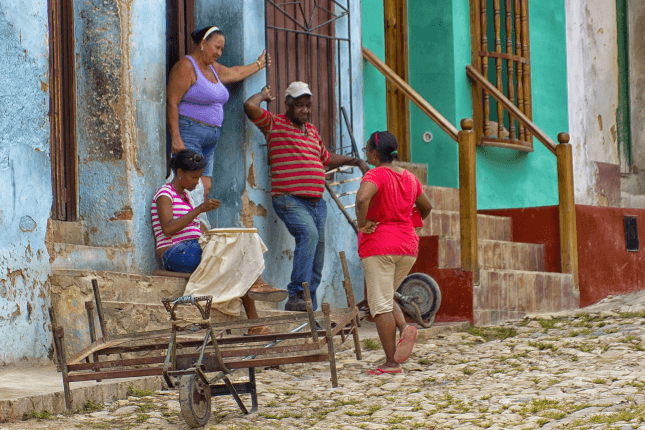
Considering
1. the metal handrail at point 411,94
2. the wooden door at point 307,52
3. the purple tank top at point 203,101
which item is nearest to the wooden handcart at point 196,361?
the purple tank top at point 203,101

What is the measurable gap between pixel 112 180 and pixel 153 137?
0.46 meters

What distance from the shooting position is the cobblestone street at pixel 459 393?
4383mm

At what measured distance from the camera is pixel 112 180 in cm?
654

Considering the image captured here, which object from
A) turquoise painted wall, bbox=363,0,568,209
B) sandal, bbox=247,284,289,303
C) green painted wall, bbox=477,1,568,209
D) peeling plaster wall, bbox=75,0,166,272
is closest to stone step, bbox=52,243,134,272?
peeling plaster wall, bbox=75,0,166,272

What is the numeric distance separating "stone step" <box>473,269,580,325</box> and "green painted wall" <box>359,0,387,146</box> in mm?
2366

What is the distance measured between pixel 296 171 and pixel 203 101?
932mm

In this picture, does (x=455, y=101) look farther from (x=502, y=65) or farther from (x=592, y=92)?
(x=592, y=92)

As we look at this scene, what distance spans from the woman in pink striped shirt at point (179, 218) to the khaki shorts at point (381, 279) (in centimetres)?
120

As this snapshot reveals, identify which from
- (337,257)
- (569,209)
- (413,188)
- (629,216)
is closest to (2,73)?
(413,188)

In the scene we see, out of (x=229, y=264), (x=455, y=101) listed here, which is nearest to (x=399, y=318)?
(x=229, y=264)

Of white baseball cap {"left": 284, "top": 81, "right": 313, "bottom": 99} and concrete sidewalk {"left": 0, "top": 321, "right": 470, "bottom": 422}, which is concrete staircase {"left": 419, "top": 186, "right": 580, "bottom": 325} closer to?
white baseball cap {"left": 284, "top": 81, "right": 313, "bottom": 99}

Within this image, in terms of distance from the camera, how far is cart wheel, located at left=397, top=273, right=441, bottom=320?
24.4ft

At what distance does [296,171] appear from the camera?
742 centimetres

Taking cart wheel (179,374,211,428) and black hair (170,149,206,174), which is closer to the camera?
cart wheel (179,374,211,428)
